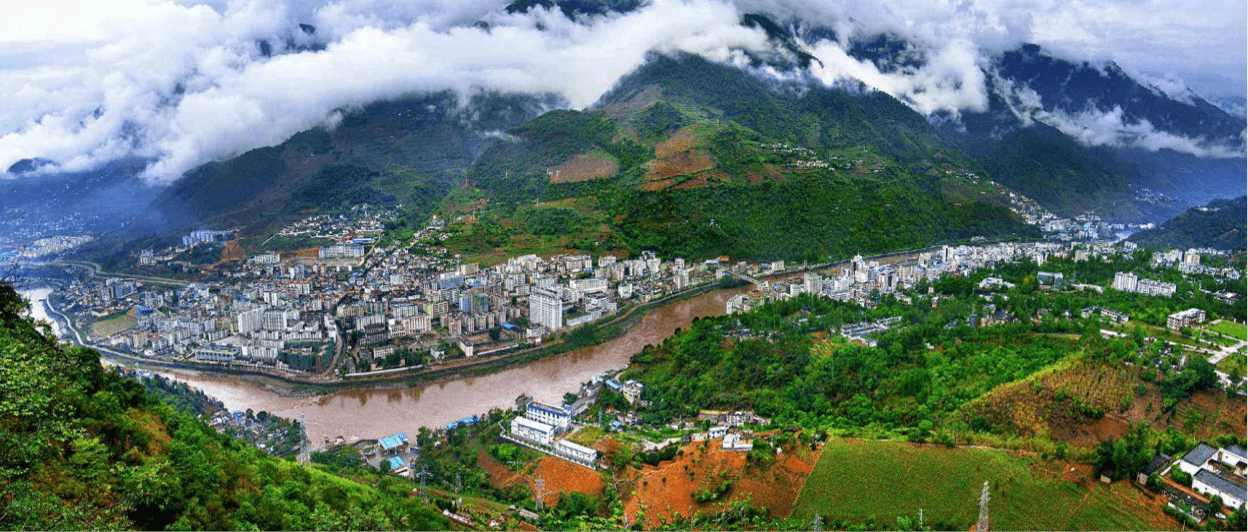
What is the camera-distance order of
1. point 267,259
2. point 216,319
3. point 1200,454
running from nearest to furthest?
1. point 1200,454
2. point 216,319
3. point 267,259

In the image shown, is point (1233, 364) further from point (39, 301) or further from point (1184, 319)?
point (39, 301)

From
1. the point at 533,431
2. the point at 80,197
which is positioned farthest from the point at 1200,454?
the point at 80,197

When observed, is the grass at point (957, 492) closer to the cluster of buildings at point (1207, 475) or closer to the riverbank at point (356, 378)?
the cluster of buildings at point (1207, 475)

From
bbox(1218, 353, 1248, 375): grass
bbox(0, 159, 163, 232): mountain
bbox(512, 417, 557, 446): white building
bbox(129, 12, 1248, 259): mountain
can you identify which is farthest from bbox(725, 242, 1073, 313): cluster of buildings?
bbox(0, 159, 163, 232): mountain

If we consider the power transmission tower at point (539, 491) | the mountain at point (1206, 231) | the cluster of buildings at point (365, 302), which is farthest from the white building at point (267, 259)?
the mountain at point (1206, 231)

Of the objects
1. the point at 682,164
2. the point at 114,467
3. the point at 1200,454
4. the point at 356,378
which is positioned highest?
the point at 682,164

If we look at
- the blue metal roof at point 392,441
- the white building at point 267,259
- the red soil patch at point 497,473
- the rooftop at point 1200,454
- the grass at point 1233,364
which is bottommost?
the blue metal roof at point 392,441

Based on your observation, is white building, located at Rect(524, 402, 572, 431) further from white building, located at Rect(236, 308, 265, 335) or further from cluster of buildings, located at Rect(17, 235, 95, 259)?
cluster of buildings, located at Rect(17, 235, 95, 259)
